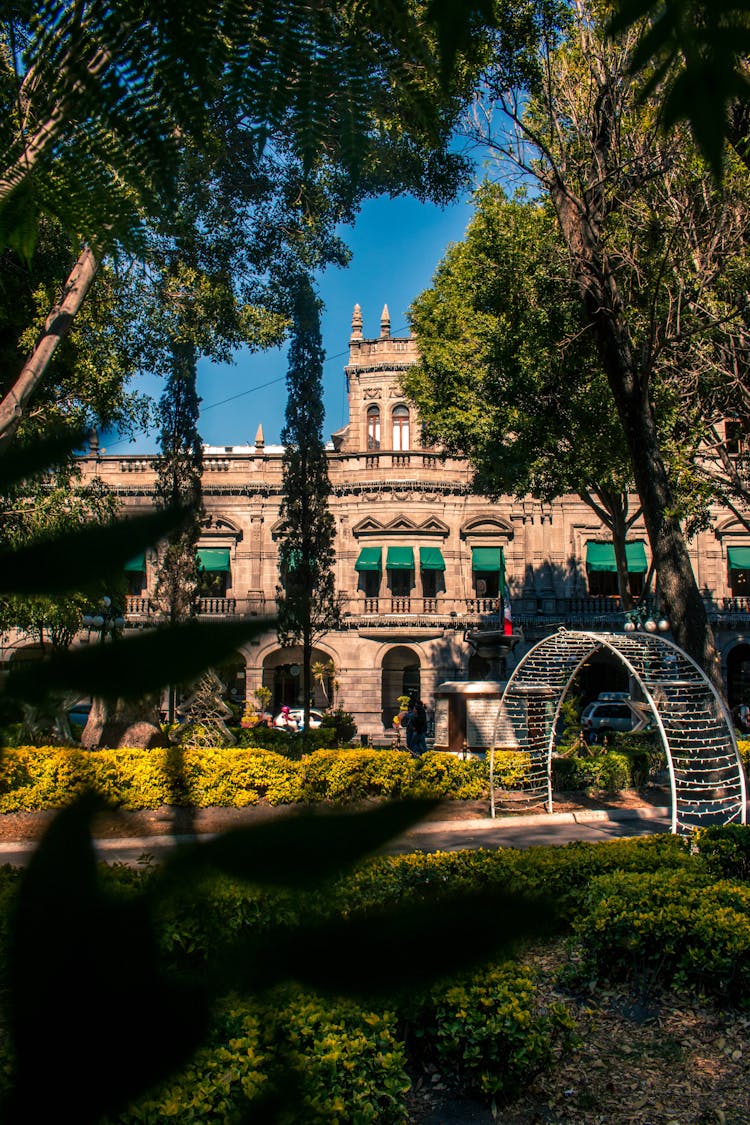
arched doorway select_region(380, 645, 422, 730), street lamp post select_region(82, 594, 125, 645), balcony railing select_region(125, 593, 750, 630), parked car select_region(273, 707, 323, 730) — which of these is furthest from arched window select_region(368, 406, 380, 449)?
street lamp post select_region(82, 594, 125, 645)

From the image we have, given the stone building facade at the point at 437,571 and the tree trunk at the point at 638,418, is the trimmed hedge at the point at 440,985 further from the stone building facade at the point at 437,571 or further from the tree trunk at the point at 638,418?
the stone building facade at the point at 437,571

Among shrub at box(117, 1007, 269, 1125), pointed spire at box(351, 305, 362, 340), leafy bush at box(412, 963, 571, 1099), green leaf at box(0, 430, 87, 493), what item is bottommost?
leafy bush at box(412, 963, 571, 1099)

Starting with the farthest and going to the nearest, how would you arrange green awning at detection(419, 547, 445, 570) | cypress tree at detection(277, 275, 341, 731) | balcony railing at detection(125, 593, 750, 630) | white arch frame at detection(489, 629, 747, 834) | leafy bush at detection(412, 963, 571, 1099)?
green awning at detection(419, 547, 445, 570), balcony railing at detection(125, 593, 750, 630), cypress tree at detection(277, 275, 341, 731), white arch frame at detection(489, 629, 747, 834), leafy bush at detection(412, 963, 571, 1099)

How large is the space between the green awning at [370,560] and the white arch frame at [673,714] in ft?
43.0

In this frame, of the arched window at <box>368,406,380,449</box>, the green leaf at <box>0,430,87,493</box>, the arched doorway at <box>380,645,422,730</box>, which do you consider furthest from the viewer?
the arched window at <box>368,406,380,449</box>

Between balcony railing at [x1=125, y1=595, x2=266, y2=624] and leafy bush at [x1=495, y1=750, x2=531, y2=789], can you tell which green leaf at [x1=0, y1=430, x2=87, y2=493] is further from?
leafy bush at [x1=495, y1=750, x2=531, y2=789]

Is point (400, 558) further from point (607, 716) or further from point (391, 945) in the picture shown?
point (391, 945)

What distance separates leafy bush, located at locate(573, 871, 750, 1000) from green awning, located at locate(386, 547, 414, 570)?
21.5m

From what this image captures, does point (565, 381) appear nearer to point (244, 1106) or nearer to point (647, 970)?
point (647, 970)

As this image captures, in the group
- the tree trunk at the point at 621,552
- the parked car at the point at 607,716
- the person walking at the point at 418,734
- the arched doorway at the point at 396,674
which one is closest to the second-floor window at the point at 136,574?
the tree trunk at the point at 621,552

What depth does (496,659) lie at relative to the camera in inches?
1078

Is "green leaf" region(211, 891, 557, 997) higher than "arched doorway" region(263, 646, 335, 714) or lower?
lower

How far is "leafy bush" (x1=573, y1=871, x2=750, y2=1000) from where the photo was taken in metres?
5.32

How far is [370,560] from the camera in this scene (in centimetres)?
2777
